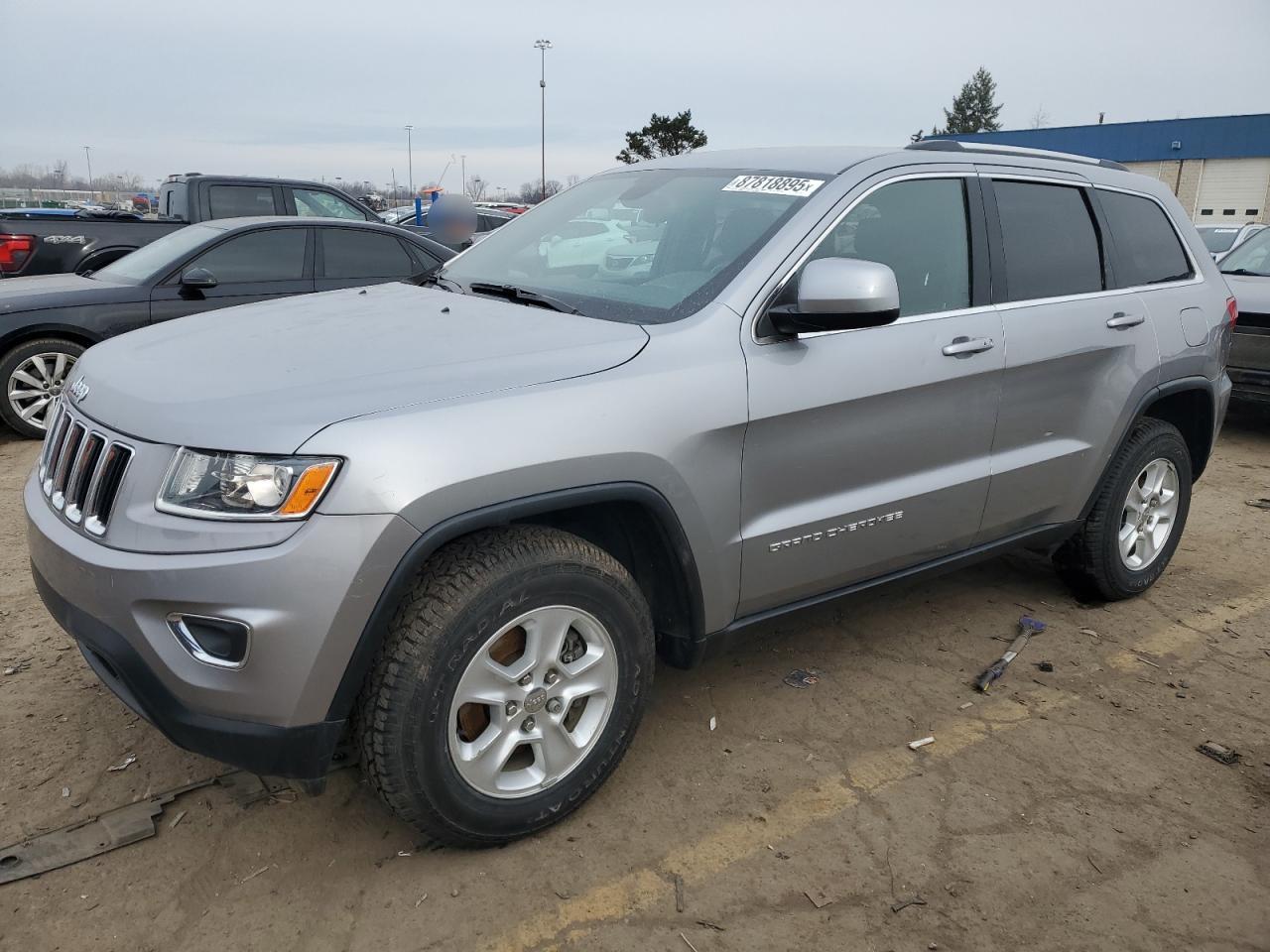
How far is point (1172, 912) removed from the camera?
2490 millimetres

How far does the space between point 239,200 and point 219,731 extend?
9210mm

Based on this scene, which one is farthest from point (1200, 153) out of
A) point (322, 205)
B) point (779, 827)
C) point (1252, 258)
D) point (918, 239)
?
point (779, 827)

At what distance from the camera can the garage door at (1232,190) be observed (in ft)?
126

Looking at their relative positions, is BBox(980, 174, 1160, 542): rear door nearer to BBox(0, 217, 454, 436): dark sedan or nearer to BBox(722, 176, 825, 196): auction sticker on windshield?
BBox(722, 176, 825, 196): auction sticker on windshield

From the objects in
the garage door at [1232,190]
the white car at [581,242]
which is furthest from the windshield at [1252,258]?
the garage door at [1232,190]

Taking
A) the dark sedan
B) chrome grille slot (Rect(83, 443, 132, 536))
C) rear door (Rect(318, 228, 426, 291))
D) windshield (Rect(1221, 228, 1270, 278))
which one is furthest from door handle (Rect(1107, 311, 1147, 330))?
rear door (Rect(318, 228, 426, 291))

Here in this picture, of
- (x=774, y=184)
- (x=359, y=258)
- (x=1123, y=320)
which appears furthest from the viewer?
(x=359, y=258)

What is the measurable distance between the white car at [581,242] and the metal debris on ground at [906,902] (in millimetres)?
2110

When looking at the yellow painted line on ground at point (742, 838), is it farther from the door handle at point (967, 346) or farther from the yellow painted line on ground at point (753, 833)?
the door handle at point (967, 346)

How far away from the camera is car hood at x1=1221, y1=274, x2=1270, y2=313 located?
A: 285 inches

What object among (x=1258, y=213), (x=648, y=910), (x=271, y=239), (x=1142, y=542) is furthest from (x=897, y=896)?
(x=1258, y=213)

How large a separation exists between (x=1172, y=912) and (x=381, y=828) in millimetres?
2056

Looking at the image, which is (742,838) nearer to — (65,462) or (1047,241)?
(65,462)

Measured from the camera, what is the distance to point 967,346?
3.29m
